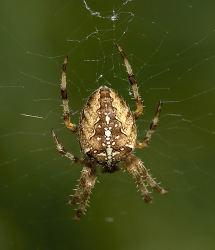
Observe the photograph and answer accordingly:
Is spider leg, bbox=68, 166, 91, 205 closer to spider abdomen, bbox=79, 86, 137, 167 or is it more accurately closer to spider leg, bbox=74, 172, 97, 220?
spider leg, bbox=74, 172, 97, 220

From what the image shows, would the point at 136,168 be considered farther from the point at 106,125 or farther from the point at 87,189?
the point at 106,125

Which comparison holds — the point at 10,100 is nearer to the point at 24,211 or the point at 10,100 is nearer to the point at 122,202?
the point at 24,211

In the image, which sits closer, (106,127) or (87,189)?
(106,127)

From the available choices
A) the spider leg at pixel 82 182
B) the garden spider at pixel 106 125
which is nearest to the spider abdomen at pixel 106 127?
the garden spider at pixel 106 125

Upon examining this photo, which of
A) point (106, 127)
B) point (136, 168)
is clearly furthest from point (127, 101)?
point (106, 127)

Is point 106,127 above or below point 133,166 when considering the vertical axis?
above

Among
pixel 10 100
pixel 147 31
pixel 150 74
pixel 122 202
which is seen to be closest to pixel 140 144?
pixel 150 74
